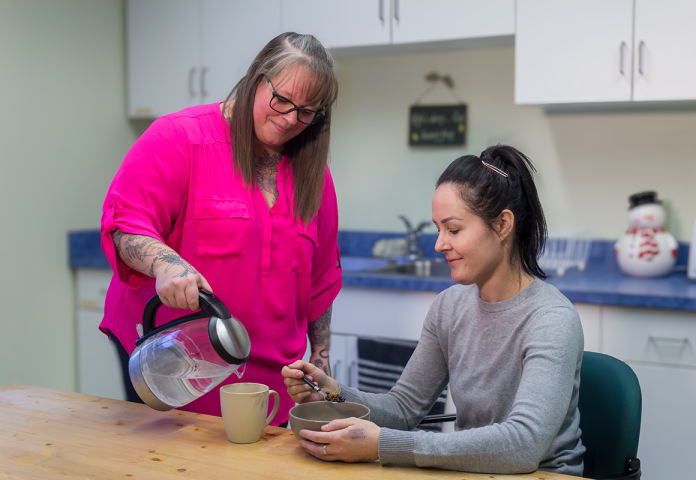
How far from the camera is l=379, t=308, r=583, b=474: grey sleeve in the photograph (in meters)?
0.94

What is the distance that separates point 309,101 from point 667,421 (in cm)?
148

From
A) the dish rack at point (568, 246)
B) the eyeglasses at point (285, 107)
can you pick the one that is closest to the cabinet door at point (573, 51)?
the dish rack at point (568, 246)

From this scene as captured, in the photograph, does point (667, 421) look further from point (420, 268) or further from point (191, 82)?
point (191, 82)

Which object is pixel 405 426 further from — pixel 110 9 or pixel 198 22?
pixel 110 9

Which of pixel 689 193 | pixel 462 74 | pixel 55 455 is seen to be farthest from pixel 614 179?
pixel 55 455

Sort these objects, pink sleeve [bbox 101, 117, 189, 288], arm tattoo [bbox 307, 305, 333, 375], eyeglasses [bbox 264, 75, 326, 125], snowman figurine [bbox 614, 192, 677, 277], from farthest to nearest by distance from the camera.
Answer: snowman figurine [bbox 614, 192, 677, 277] < arm tattoo [bbox 307, 305, 333, 375] < eyeglasses [bbox 264, 75, 326, 125] < pink sleeve [bbox 101, 117, 189, 288]

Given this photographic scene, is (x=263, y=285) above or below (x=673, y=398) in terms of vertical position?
above

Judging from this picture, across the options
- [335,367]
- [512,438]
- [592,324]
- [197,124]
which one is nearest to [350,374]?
[335,367]

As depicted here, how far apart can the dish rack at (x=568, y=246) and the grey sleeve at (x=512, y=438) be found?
1.53m

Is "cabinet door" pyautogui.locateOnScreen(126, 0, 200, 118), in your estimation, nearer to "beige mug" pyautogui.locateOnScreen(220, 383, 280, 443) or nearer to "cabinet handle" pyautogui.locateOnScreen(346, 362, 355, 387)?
"cabinet handle" pyautogui.locateOnScreen(346, 362, 355, 387)

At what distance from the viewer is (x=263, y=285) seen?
1.32 metres

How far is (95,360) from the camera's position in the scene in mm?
2820

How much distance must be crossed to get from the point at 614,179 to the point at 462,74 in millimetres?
741

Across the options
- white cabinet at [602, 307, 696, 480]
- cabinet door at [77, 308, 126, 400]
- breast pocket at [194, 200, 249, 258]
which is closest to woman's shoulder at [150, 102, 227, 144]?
breast pocket at [194, 200, 249, 258]
